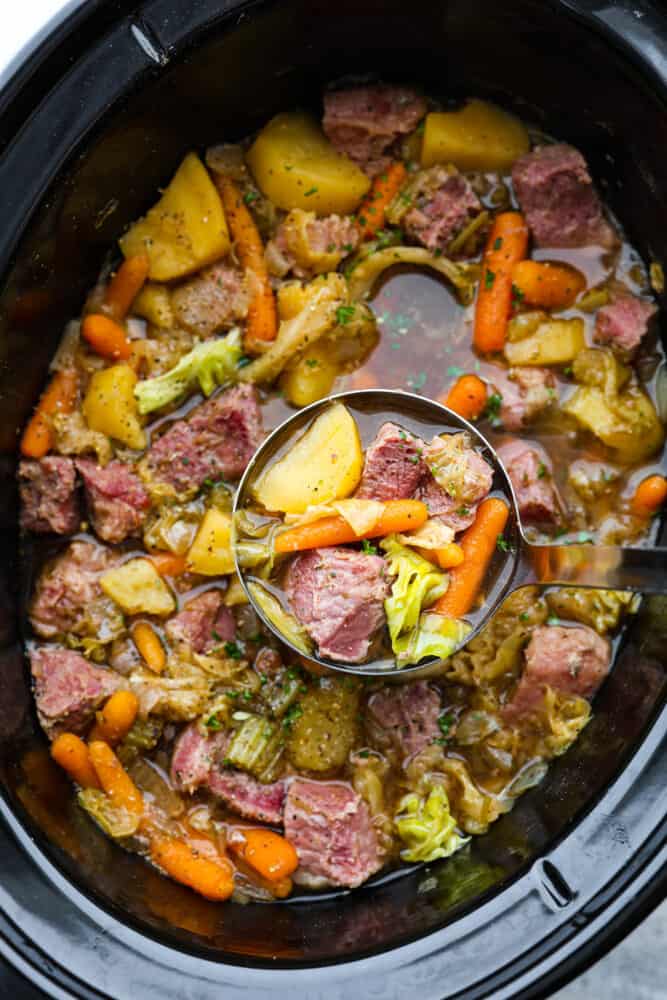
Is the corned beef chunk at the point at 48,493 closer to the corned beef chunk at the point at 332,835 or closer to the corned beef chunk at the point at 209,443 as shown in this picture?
the corned beef chunk at the point at 209,443

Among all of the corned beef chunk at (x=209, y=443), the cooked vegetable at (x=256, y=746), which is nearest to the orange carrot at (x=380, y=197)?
the corned beef chunk at (x=209, y=443)

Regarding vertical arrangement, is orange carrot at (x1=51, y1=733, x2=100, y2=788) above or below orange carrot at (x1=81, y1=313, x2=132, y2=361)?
below

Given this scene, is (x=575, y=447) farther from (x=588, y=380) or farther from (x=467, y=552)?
(x=467, y=552)

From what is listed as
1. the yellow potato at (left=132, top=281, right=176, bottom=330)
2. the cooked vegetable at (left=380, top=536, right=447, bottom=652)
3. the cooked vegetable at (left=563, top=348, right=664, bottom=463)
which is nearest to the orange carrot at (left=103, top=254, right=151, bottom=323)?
the yellow potato at (left=132, top=281, right=176, bottom=330)

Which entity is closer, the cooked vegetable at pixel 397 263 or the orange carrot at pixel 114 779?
the orange carrot at pixel 114 779

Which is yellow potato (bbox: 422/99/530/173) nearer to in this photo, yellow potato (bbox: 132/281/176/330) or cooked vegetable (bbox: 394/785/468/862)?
yellow potato (bbox: 132/281/176/330)

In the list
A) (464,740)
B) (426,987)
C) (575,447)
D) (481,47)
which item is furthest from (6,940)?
(481,47)

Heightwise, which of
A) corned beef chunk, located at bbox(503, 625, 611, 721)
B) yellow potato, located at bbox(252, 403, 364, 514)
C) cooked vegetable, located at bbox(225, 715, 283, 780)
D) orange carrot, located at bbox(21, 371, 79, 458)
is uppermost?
orange carrot, located at bbox(21, 371, 79, 458)
